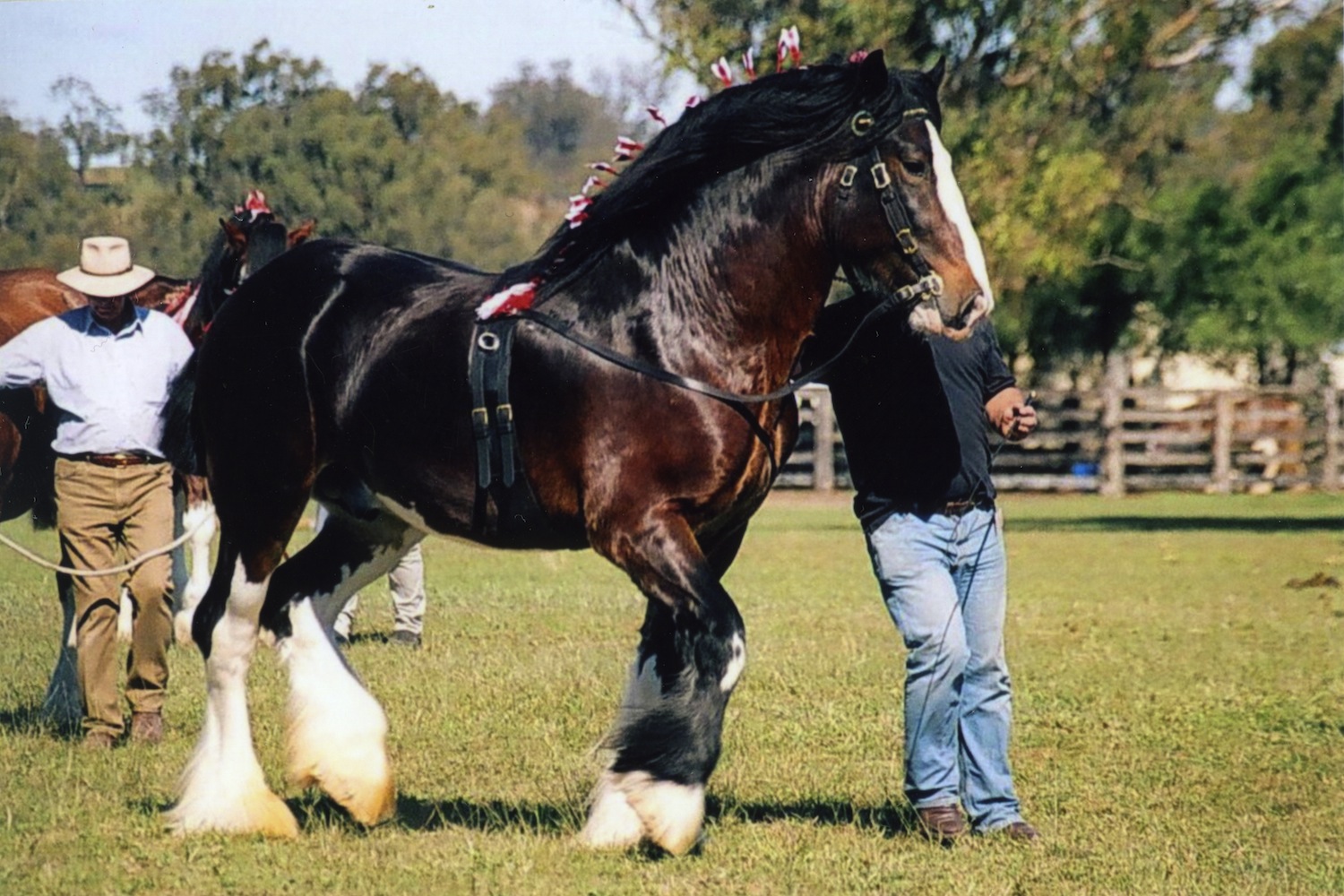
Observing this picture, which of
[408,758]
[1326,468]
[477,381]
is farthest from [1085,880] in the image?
[1326,468]

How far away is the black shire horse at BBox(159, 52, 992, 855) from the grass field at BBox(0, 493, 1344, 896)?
390 mm

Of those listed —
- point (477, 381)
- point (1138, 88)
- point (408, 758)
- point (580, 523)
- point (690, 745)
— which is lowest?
point (408, 758)

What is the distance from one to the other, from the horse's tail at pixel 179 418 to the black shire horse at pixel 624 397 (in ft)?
2.15

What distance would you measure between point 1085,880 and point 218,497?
3556 millimetres

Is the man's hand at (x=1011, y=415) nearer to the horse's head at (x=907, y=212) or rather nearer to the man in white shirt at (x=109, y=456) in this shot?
the horse's head at (x=907, y=212)

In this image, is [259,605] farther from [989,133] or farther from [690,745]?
[989,133]

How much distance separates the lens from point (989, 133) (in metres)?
28.0

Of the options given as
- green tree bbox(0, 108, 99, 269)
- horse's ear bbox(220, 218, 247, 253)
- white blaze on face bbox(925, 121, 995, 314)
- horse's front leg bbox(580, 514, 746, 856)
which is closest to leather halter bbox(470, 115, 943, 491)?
white blaze on face bbox(925, 121, 995, 314)

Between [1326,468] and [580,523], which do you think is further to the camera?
[1326,468]

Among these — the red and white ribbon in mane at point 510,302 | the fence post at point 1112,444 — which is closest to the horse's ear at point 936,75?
the red and white ribbon in mane at point 510,302

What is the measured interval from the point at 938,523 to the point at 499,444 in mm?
1548

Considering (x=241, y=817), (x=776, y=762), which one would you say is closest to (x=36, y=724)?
(x=241, y=817)

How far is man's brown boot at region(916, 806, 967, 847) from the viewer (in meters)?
6.39

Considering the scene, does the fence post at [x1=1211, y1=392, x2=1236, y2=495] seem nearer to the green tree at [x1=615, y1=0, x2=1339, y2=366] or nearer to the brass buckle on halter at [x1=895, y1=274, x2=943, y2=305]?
the green tree at [x1=615, y1=0, x2=1339, y2=366]
